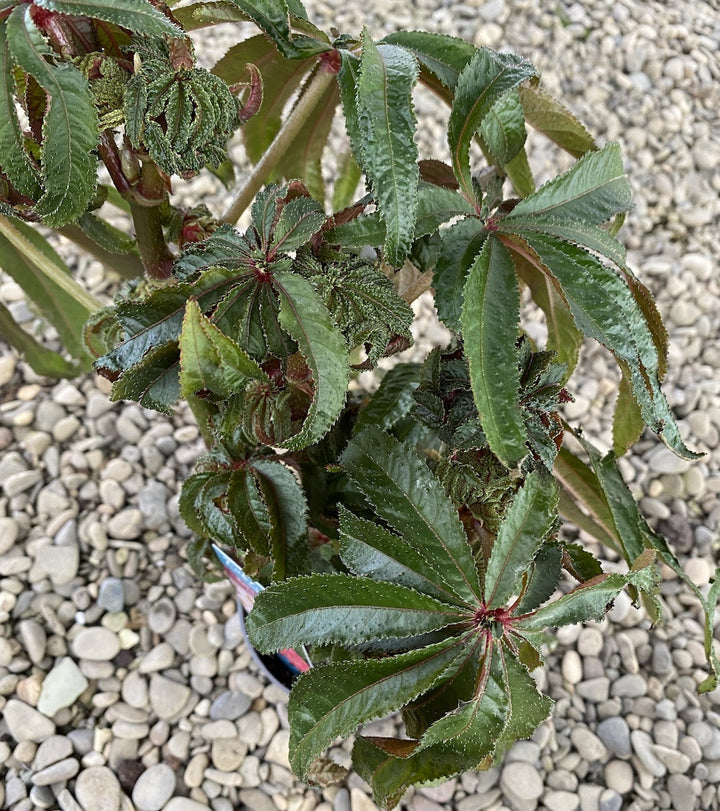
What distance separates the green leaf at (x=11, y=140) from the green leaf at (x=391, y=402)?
0.32m

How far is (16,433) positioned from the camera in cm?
123

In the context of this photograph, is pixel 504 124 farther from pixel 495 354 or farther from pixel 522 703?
pixel 522 703

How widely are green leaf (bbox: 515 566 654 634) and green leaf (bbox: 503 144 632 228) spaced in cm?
27

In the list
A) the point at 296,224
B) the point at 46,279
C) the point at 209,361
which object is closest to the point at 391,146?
the point at 296,224

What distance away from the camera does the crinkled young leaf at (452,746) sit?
0.53 m

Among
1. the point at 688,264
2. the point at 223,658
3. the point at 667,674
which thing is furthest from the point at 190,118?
the point at 688,264

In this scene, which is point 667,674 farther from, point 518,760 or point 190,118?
point 190,118

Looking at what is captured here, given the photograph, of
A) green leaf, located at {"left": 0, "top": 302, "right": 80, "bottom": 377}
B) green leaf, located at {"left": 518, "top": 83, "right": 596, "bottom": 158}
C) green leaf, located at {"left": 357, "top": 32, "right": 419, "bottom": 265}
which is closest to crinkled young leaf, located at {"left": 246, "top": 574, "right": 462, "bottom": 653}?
green leaf, located at {"left": 357, "top": 32, "right": 419, "bottom": 265}

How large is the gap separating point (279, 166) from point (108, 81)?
389mm

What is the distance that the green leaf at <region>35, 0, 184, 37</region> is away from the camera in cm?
49

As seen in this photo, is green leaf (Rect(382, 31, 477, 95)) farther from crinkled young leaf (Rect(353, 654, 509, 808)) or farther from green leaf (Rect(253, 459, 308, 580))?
crinkled young leaf (Rect(353, 654, 509, 808))

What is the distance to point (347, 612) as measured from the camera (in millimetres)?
585

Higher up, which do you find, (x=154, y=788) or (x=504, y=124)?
(x=504, y=124)

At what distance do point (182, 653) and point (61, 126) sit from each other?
0.77 metres
